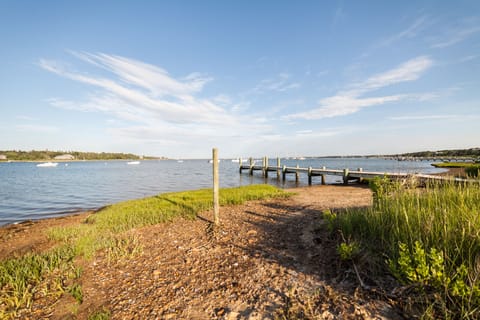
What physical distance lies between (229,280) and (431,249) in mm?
3139

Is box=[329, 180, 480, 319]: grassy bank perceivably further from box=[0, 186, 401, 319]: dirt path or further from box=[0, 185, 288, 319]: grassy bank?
box=[0, 185, 288, 319]: grassy bank

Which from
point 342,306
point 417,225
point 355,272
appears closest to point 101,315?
point 342,306

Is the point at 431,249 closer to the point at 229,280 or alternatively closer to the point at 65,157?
the point at 229,280

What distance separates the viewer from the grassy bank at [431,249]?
8.09ft

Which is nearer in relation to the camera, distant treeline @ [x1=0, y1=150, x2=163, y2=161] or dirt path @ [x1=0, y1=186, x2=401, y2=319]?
dirt path @ [x1=0, y1=186, x2=401, y2=319]

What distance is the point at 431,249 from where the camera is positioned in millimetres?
2484

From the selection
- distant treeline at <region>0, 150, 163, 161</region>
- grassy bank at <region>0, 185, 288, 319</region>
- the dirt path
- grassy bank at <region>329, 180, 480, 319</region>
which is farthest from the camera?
distant treeline at <region>0, 150, 163, 161</region>

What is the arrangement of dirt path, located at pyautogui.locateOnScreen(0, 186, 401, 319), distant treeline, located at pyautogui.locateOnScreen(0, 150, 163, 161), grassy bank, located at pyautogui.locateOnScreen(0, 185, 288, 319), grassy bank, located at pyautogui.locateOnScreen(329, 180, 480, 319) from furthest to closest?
distant treeline, located at pyautogui.locateOnScreen(0, 150, 163, 161)
grassy bank, located at pyautogui.locateOnScreen(0, 185, 288, 319)
dirt path, located at pyautogui.locateOnScreen(0, 186, 401, 319)
grassy bank, located at pyautogui.locateOnScreen(329, 180, 480, 319)

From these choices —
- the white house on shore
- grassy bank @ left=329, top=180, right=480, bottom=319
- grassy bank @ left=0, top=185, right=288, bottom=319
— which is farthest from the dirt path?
the white house on shore

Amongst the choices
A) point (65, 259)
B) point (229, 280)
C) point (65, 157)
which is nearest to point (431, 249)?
point (229, 280)

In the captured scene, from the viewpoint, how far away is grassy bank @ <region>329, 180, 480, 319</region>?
8.09 feet

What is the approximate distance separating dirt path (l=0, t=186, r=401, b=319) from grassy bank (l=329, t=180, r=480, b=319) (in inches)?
19.4

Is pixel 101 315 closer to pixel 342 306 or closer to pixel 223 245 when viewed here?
pixel 223 245

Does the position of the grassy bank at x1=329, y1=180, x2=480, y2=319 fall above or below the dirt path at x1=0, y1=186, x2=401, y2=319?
above
